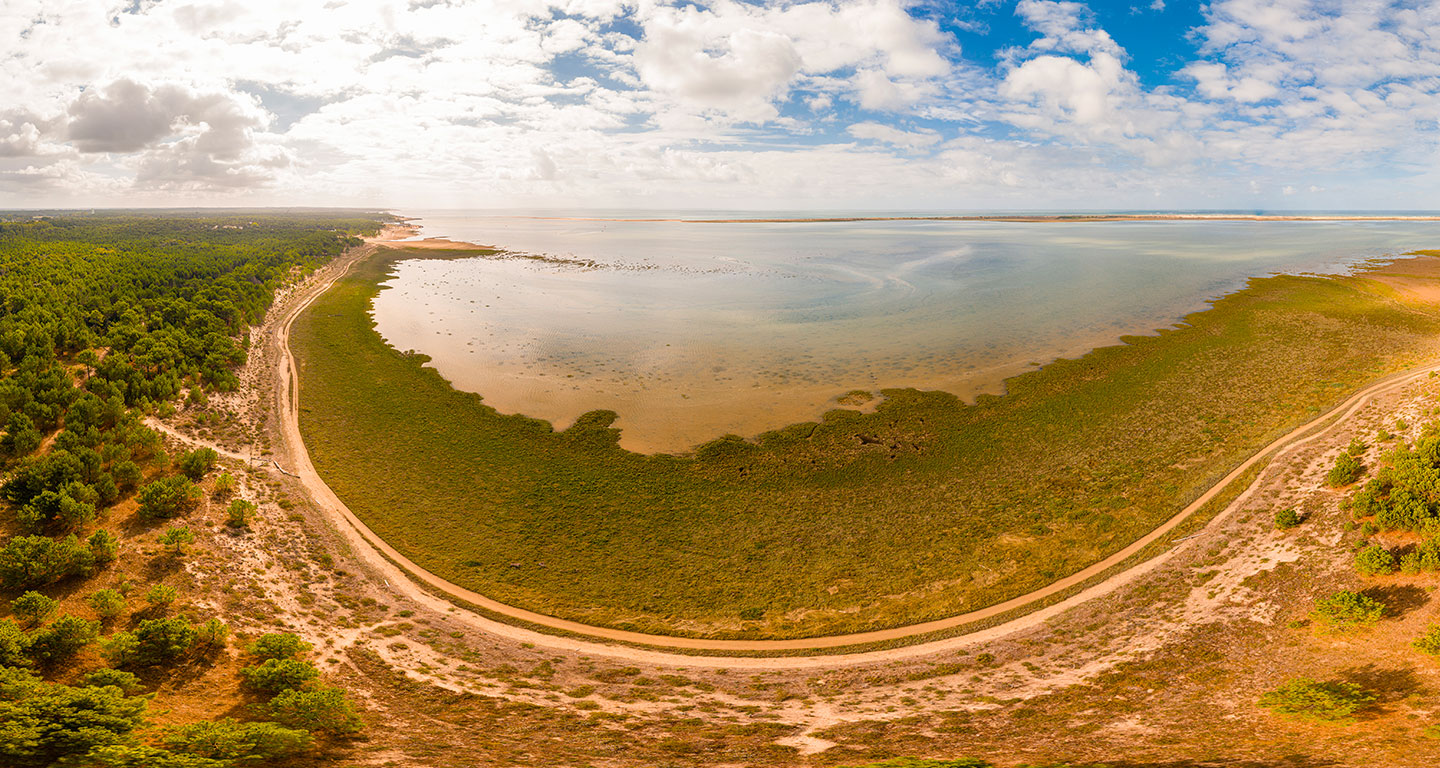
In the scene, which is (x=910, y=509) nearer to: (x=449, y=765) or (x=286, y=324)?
(x=449, y=765)

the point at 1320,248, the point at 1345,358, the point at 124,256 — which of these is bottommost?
the point at 1345,358

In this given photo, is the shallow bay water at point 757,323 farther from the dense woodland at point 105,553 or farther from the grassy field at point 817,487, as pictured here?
the dense woodland at point 105,553

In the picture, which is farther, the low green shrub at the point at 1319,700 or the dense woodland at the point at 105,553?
the low green shrub at the point at 1319,700

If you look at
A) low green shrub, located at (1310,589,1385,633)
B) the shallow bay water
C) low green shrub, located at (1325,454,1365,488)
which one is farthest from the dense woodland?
low green shrub, located at (1325,454,1365,488)

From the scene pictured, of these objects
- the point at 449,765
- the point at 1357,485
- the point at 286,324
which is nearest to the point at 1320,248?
the point at 1357,485

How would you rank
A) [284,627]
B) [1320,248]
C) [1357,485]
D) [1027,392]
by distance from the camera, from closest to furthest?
1. [284,627]
2. [1357,485]
3. [1027,392]
4. [1320,248]

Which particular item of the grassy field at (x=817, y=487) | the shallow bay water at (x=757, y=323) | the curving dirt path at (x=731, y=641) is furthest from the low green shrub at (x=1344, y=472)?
the shallow bay water at (x=757, y=323)

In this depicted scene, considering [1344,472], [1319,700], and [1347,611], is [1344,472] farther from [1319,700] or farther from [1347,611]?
[1319,700]
